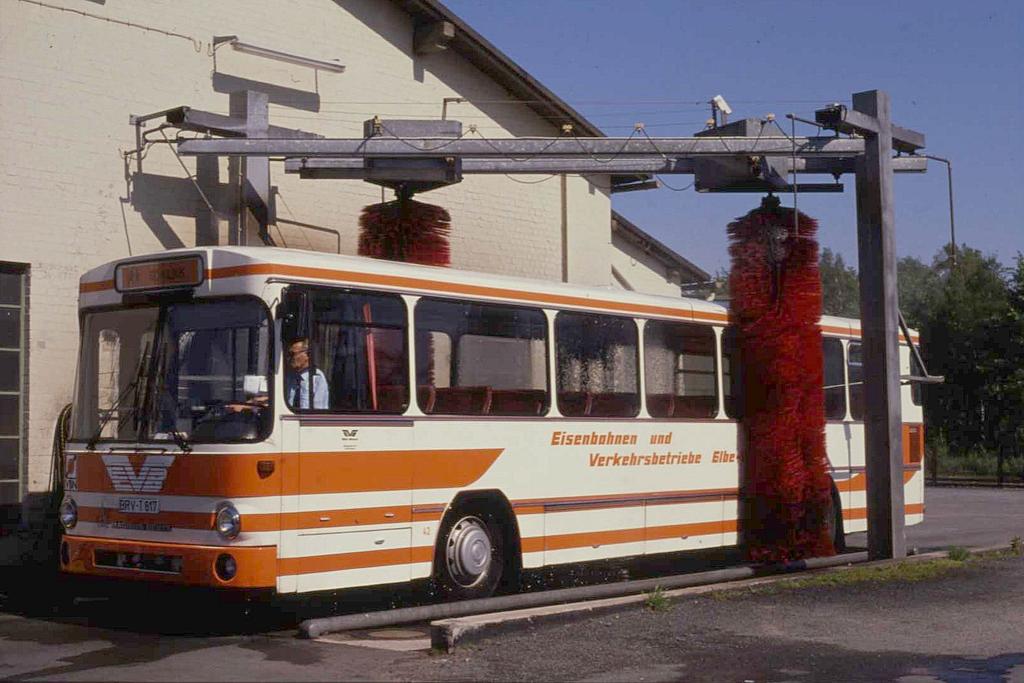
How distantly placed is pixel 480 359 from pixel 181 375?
2943mm

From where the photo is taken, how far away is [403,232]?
1812 centimetres

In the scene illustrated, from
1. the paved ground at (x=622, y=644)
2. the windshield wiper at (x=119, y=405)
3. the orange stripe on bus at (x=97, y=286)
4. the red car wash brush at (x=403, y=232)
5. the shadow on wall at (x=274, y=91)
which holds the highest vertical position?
→ the shadow on wall at (x=274, y=91)

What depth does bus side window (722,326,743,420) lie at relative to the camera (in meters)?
16.5

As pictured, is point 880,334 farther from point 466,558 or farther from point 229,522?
point 229,522

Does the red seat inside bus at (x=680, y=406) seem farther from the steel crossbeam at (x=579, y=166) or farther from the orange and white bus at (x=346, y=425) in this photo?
the steel crossbeam at (x=579, y=166)

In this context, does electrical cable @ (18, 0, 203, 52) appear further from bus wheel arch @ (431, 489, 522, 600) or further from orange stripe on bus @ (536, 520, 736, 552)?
orange stripe on bus @ (536, 520, 736, 552)

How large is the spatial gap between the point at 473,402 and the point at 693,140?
508cm

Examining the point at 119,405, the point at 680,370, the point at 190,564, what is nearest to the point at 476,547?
the point at 190,564

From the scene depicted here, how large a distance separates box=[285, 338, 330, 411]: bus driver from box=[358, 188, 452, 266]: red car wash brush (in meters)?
6.67

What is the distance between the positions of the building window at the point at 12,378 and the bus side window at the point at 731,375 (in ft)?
25.1

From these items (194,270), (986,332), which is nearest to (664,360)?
(194,270)

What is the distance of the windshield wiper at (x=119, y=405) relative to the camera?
11688mm

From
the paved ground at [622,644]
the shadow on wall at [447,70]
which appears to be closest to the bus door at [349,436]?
the paved ground at [622,644]

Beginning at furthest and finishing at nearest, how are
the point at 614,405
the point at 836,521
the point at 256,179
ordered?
the point at 836,521
the point at 256,179
the point at 614,405
